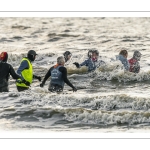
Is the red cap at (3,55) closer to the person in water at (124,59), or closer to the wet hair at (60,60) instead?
the wet hair at (60,60)

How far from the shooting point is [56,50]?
2825 cm

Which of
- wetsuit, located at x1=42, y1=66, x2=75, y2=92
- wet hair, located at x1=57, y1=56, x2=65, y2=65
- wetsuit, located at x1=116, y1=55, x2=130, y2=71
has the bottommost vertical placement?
wetsuit, located at x1=42, y1=66, x2=75, y2=92

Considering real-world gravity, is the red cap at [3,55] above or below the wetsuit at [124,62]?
above

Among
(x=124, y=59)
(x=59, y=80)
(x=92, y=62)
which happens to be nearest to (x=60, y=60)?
(x=59, y=80)

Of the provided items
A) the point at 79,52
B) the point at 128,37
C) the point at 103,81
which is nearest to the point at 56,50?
the point at 79,52

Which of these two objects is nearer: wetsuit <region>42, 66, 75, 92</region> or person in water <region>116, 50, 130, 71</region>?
wetsuit <region>42, 66, 75, 92</region>

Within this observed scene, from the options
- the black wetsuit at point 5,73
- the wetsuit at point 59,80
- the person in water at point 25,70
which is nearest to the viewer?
the wetsuit at point 59,80

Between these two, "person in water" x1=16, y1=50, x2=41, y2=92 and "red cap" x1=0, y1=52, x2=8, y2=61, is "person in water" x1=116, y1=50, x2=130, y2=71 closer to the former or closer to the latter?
"person in water" x1=16, y1=50, x2=41, y2=92

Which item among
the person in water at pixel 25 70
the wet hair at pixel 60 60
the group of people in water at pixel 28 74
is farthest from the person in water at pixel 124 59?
the person in water at pixel 25 70

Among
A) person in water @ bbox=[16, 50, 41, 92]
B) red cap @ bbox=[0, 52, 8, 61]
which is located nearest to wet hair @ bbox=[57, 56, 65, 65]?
person in water @ bbox=[16, 50, 41, 92]

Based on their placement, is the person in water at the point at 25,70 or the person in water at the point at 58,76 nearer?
the person in water at the point at 58,76

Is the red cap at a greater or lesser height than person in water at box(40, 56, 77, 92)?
greater

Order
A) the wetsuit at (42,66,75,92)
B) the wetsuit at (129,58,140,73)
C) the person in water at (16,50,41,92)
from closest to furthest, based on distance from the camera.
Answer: the wetsuit at (42,66,75,92), the person in water at (16,50,41,92), the wetsuit at (129,58,140,73)
